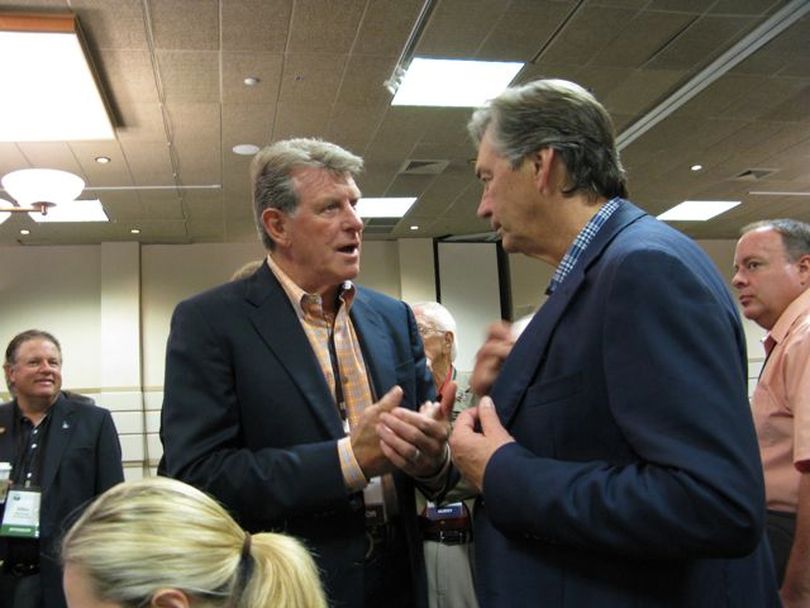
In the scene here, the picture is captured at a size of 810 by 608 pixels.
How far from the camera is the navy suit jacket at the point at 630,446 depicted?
93 centimetres

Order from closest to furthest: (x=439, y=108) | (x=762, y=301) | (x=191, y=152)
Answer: (x=762, y=301)
(x=439, y=108)
(x=191, y=152)

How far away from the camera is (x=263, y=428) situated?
152 cm

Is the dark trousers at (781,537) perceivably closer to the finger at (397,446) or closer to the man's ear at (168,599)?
the finger at (397,446)

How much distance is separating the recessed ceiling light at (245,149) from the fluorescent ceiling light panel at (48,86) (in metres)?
1.10

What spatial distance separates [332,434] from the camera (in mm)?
1534

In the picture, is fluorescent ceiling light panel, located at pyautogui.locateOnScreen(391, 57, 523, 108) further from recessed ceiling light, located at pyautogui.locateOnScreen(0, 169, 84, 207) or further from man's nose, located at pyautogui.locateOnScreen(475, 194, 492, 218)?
man's nose, located at pyautogui.locateOnScreen(475, 194, 492, 218)

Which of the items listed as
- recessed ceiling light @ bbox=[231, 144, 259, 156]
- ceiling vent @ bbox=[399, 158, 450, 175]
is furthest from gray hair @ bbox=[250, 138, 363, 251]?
ceiling vent @ bbox=[399, 158, 450, 175]

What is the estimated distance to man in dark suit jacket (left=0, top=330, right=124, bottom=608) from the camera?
307 cm

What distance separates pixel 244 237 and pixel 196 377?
9193 mm

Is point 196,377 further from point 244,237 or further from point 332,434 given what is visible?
point 244,237

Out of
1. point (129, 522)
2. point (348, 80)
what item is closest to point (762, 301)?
point (129, 522)

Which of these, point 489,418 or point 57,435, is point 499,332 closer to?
point 489,418

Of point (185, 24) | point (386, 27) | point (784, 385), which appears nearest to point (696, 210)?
point (386, 27)

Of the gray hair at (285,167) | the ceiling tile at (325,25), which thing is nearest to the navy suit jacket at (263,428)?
the gray hair at (285,167)
